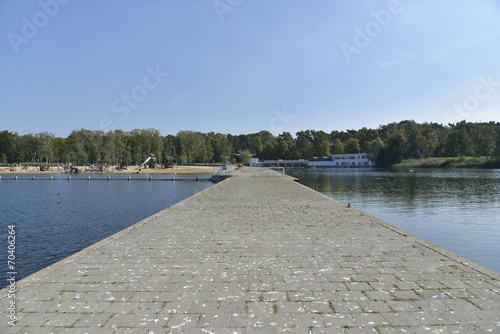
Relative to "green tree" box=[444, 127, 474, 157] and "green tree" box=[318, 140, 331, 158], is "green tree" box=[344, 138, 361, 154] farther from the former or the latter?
"green tree" box=[444, 127, 474, 157]

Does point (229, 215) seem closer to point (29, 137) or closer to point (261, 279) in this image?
point (261, 279)

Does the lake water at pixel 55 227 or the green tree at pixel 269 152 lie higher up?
the green tree at pixel 269 152

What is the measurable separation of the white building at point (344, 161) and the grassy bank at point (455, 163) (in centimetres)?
2513

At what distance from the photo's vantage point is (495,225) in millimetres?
14195

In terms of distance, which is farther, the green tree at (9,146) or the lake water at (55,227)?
the green tree at (9,146)

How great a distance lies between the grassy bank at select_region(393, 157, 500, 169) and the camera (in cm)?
8312

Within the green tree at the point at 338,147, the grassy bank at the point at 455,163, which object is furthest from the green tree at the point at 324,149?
the grassy bank at the point at 455,163

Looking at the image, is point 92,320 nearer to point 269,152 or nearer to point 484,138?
point 484,138

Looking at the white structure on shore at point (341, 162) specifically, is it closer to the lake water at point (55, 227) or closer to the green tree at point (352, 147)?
the green tree at point (352, 147)

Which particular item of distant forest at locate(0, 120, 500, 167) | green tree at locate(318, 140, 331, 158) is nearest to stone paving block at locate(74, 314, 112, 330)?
distant forest at locate(0, 120, 500, 167)

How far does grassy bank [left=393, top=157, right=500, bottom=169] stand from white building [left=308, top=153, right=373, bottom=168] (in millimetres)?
25130

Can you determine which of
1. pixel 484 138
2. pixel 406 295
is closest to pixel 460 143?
pixel 484 138

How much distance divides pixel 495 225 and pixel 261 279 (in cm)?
1360

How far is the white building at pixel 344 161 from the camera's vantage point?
404 ft
